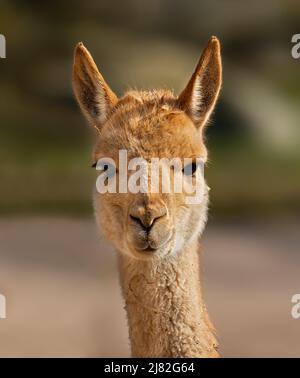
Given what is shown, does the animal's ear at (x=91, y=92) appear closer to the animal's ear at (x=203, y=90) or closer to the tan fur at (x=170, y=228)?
Result: the tan fur at (x=170, y=228)

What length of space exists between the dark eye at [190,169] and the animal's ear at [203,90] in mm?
285

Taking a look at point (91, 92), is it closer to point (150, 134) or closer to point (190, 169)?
point (150, 134)

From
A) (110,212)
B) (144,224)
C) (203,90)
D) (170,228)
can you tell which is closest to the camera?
(144,224)

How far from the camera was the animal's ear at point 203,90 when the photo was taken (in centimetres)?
333

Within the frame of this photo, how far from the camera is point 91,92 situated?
350cm

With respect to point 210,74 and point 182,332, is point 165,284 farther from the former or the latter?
point 210,74

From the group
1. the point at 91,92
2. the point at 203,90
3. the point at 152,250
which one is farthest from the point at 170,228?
the point at 91,92

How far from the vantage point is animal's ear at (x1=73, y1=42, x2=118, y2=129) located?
344cm

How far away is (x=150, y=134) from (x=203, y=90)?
40 cm

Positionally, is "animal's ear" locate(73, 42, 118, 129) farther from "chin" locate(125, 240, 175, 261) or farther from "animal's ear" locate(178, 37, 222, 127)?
"chin" locate(125, 240, 175, 261)

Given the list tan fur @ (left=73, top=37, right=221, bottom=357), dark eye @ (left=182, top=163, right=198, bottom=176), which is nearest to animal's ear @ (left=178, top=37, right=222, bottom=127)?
tan fur @ (left=73, top=37, right=221, bottom=357)

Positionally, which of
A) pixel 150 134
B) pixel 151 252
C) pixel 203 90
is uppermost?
pixel 203 90

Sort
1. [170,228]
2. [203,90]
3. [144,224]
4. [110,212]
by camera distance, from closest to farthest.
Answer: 1. [144,224]
2. [170,228]
3. [110,212]
4. [203,90]

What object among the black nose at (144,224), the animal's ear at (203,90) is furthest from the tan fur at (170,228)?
the black nose at (144,224)
